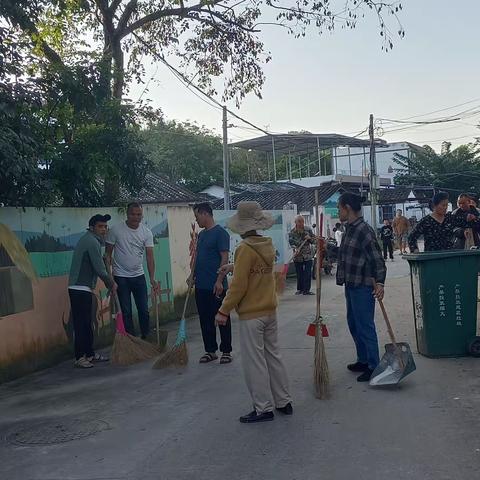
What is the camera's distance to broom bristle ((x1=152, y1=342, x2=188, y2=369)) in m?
7.32

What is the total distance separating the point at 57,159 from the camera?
8688mm

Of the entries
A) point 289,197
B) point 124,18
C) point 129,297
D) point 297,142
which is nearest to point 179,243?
point 129,297

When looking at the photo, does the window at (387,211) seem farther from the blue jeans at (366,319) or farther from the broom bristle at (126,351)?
the blue jeans at (366,319)

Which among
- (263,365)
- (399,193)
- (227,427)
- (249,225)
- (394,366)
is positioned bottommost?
(227,427)

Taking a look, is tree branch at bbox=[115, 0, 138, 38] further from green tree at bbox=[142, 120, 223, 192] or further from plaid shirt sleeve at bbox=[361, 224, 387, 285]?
green tree at bbox=[142, 120, 223, 192]

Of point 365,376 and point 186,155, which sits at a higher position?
point 186,155

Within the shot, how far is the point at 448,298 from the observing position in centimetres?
696

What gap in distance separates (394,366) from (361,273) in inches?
36.1

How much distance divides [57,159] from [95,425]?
435 centimetres

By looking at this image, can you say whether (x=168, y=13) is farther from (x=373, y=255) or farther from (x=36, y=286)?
(x=373, y=255)

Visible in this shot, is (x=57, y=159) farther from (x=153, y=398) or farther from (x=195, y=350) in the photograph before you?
(x=153, y=398)

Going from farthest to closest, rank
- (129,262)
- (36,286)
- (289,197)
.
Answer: (289,197), (129,262), (36,286)

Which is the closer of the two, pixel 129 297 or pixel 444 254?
pixel 444 254

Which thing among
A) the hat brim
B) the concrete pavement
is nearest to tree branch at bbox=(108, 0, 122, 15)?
the concrete pavement
